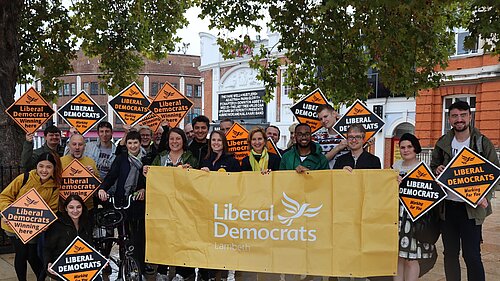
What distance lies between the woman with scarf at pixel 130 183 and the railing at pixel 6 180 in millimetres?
3058

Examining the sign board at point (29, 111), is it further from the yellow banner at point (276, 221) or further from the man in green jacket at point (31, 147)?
the yellow banner at point (276, 221)

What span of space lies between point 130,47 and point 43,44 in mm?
2087

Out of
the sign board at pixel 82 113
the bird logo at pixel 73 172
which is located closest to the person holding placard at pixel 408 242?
the bird logo at pixel 73 172

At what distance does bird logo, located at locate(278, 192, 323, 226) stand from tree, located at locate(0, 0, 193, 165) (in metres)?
6.97

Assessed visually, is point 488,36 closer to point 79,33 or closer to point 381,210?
point 381,210

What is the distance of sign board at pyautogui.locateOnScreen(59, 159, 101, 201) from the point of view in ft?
16.7

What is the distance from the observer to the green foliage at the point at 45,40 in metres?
10.5

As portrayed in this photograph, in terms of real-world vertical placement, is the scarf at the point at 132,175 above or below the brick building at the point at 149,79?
below

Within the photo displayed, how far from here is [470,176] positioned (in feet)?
14.3

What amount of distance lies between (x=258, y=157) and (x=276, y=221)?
100 cm

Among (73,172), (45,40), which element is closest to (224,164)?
(73,172)

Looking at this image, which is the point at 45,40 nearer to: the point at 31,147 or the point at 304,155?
the point at 31,147

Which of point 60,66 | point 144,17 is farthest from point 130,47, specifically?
point 60,66

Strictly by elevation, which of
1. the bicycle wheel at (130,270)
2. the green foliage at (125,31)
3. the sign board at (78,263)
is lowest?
the bicycle wheel at (130,270)
